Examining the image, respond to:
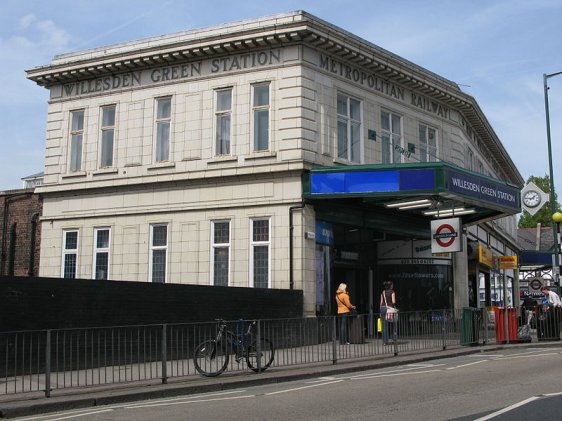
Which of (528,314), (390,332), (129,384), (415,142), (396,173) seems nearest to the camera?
(129,384)

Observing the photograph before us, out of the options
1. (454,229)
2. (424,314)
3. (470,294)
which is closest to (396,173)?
(454,229)

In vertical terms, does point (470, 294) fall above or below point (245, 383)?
above

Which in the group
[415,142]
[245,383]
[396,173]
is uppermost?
[415,142]

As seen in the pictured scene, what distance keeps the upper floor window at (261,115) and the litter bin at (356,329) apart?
23.5ft

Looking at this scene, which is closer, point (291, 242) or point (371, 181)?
point (371, 181)

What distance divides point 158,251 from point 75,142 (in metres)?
5.52

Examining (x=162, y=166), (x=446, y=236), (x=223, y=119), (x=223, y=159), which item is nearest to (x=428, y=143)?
(x=446, y=236)

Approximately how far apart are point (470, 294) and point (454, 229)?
1190 centimetres

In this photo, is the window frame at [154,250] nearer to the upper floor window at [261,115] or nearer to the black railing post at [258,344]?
the upper floor window at [261,115]

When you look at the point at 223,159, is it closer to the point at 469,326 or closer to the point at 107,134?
the point at 107,134

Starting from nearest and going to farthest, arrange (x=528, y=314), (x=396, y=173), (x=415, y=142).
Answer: (x=396, y=173), (x=528, y=314), (x=415, y=142)

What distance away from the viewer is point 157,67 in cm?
2391

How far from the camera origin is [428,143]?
2672 cm

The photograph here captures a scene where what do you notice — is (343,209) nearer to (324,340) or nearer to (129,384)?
(324,340)
